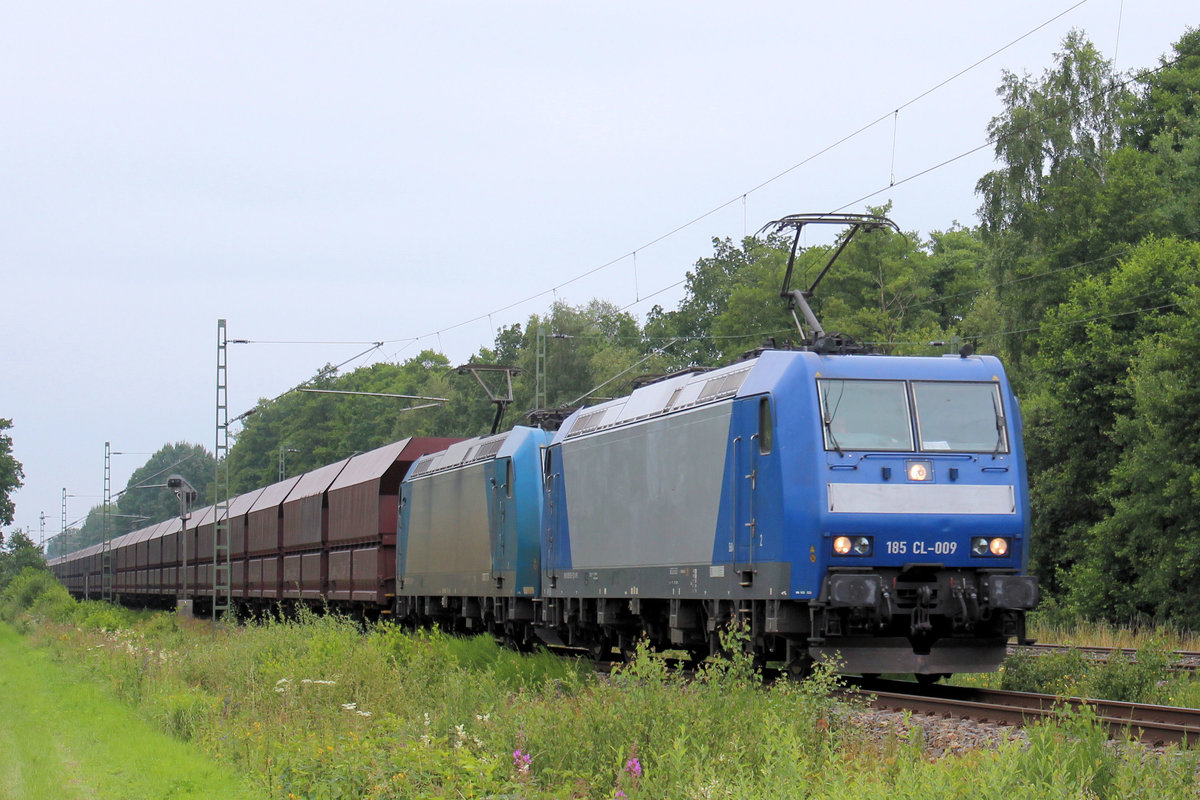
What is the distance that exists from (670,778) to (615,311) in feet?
250

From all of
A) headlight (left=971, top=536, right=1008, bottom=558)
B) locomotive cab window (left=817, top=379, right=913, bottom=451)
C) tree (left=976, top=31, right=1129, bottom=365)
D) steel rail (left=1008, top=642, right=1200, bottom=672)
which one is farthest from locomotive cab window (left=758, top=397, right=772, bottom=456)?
tree (left=976, top=31, right=1129, bottom=365)

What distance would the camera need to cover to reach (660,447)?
55.3 ft

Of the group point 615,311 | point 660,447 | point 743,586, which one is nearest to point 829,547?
point 743,586

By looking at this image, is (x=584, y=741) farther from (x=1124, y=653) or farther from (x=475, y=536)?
(x=475, y=536)

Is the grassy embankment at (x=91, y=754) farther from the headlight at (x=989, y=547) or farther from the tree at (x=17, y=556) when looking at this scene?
the tree at (x=17, y=556)

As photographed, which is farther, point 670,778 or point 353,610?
point 353,610

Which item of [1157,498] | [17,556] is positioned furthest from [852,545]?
[17,556]

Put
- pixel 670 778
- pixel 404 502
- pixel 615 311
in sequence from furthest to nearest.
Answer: pixel 615 311
pixel 404 502
pixel 670 778

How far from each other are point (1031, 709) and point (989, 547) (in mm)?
2817

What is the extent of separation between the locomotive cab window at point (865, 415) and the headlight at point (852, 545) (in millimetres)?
909

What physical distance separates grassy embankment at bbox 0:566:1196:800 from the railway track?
3.96ft

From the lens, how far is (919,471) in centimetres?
1382

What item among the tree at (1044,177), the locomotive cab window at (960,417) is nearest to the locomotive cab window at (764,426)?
the locomotive cab window at (960,417)

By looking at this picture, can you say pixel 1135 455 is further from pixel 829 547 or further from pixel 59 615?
pixel 59 615
